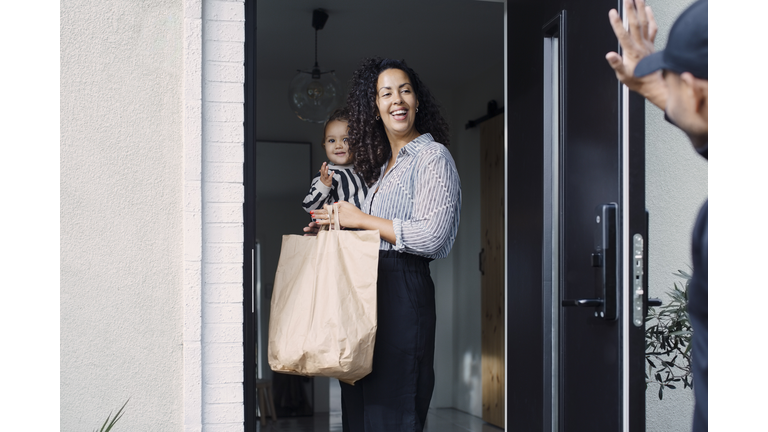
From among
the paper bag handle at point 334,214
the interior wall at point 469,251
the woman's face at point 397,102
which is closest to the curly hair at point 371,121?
the woman's face at point 397,102

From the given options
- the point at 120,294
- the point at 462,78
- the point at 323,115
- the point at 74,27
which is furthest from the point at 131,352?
the point at 462,78

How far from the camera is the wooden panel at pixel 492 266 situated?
453cm

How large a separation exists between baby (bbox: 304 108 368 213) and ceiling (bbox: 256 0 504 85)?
4.78ft

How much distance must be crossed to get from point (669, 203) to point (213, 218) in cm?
158

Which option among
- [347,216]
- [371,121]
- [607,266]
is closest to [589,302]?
[607,266]

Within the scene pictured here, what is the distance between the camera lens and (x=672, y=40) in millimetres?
756

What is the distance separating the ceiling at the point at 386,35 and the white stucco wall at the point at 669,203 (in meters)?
1.56

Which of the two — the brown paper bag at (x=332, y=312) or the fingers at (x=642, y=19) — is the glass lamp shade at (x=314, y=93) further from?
the fingers at (x=642, y=19)

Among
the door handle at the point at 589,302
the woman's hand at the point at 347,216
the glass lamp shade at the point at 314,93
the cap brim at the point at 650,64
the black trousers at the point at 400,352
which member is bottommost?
the black trousers at the point at 400,352

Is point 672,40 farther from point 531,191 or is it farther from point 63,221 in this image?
point 63,221

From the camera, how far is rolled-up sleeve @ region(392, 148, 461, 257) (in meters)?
1.81

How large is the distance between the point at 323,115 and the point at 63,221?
228cm

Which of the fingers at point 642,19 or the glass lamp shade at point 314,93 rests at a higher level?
the glass lamp shade at point 314,93

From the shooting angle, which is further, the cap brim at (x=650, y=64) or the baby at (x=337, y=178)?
the baby at (x=337, y=178)
